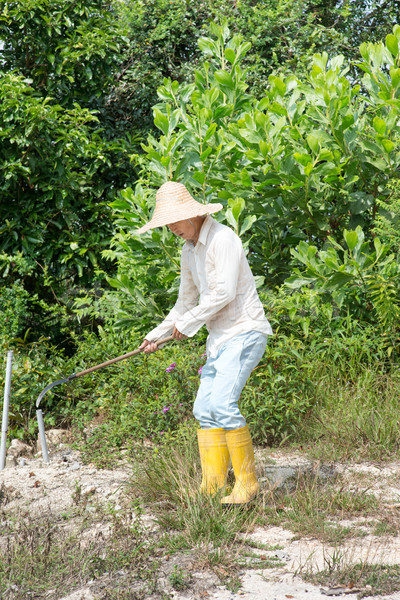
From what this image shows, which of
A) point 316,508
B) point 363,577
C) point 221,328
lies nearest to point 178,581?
point 363,577

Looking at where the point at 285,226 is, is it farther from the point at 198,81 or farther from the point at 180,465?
the point at 180,465

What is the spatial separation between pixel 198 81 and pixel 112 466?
3217 millimetres

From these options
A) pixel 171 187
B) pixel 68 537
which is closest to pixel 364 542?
pixel 68 537

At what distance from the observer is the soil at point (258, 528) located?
2672 mm

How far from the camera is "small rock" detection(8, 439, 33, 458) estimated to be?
182 inches

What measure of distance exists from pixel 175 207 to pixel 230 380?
3.02 ft

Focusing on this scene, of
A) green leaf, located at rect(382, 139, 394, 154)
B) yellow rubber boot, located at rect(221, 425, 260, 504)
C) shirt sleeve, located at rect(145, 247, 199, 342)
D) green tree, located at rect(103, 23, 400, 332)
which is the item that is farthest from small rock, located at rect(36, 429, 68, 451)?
green leaf, located at rect(382, 139, 394, 154)

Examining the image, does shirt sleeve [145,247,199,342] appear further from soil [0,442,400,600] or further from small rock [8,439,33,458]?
small rock [8,439,33,458]

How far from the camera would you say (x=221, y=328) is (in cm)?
342

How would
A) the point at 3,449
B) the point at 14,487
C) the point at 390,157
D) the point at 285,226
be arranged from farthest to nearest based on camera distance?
1. the point at 285,226
2. the point at 390,157
3. the point at 3,449
4. the point at 14,487

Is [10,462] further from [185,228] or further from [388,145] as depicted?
[388,145]

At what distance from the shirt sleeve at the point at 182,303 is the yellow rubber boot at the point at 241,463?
26.1 inches

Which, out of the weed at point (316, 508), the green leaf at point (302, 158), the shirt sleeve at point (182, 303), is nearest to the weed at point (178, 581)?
the weed at point (316, 508)

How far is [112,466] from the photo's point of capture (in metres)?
4.23
